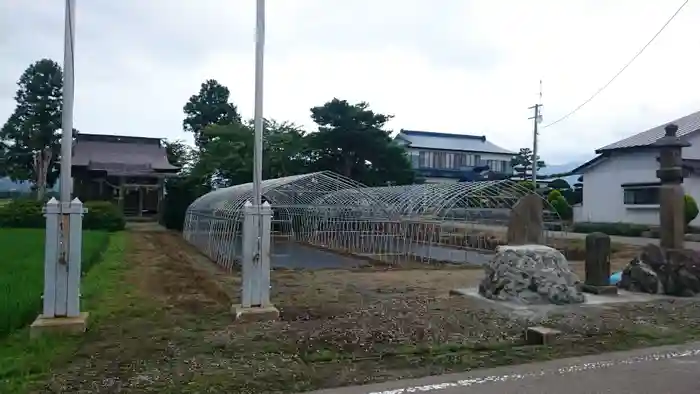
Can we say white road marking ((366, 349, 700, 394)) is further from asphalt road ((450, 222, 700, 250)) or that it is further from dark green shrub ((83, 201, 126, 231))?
dark green shrub ((83, 201, 126, 231))

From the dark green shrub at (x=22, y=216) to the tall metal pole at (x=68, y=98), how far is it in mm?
17990

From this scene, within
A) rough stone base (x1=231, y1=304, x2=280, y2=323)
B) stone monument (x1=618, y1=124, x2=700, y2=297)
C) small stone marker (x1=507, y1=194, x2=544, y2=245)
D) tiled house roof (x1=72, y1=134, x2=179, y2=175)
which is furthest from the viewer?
tiled house roof (x1=72, y1=134, x2=179, y2=175)

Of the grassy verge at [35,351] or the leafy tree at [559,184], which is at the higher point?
the leafy tree at [559,184]

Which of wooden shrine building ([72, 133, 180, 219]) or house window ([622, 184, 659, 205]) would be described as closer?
house window ([622, 184, 659, 205])

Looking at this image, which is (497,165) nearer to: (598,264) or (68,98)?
(598,264)

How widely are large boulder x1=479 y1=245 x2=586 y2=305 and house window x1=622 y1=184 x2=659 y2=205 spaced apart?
1787cm

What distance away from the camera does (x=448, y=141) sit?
46.4m

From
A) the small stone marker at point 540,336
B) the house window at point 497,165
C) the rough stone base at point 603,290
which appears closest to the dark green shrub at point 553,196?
the house window at point 497,165

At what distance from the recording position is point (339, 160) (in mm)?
27516

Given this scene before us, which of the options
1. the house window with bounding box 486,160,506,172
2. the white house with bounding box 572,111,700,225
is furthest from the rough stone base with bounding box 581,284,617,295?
the house window with bounding box 486,160,506,172

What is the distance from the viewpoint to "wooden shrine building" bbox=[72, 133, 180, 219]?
2788cm

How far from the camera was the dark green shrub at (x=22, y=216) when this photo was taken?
21547 millimetres

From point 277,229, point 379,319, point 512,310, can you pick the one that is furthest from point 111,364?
point 277,229

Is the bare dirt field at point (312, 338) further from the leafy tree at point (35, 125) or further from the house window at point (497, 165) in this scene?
the house window at point (497, 165)
